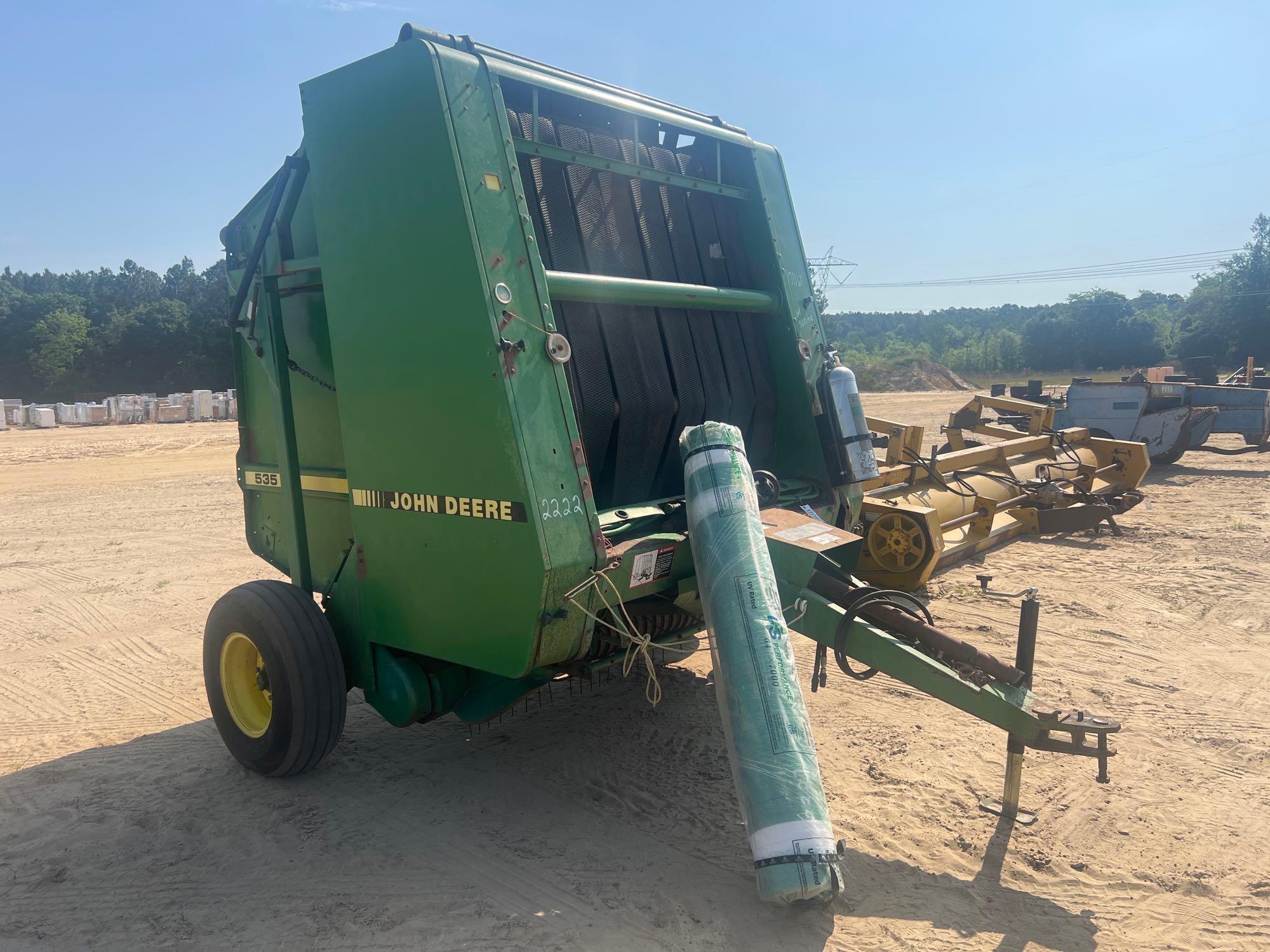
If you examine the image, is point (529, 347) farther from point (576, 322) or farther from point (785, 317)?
point (785, 317)

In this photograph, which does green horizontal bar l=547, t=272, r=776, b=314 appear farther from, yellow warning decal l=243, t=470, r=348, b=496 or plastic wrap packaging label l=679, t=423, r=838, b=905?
yellow warning decal l=243, t=470, r=348, b=496

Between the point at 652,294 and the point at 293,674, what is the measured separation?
7.73ft

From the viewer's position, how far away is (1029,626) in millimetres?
3408

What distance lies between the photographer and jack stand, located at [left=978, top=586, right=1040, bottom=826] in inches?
133

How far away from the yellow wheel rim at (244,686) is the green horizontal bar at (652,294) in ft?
7.71

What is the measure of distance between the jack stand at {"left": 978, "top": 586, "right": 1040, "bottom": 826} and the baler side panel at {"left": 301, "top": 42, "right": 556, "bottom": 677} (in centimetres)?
187

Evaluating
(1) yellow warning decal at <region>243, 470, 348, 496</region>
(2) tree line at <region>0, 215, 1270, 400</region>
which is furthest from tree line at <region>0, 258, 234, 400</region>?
(1) yellow warning decal at <region>243, 470, 348, 496</region>

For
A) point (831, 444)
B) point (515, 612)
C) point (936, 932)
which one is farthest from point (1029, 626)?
point (515, 612)

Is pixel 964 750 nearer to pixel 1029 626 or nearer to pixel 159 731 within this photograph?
pixel 1029 626

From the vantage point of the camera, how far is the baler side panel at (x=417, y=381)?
323cm

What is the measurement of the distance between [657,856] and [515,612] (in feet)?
3.72

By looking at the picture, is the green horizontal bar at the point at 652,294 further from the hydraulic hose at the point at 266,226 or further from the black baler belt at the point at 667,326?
the hydraulic hose at the point at 266,226

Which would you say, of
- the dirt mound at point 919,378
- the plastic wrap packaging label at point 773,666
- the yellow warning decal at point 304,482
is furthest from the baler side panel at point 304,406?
the dirt mound at point 919,378

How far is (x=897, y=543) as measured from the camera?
7.05 m
